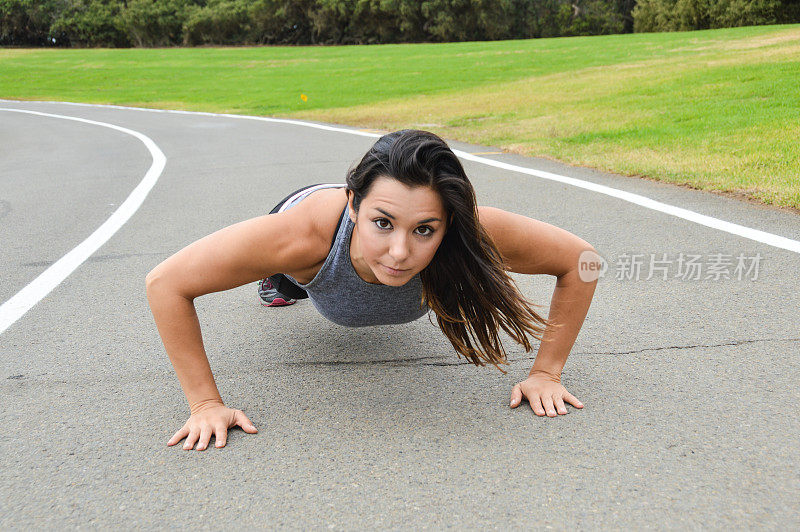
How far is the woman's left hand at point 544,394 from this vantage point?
3.04m

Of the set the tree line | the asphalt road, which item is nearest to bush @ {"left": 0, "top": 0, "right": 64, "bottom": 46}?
the tree line

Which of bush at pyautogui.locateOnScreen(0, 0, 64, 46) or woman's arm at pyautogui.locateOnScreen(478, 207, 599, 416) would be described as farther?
bush at pyautogui.locateOnScreen(0, 0, 64, 46)

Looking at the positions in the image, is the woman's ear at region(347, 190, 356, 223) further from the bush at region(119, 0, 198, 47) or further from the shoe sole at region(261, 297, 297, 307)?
the bush at region(119, 0, 198, 47)

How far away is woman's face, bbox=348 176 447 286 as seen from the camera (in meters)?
2.55

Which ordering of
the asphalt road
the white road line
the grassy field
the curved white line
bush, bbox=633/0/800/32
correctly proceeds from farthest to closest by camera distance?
bush, bbox=633/0/800/32 < the grassy field < the white road line < the curved white line < the asphalt road

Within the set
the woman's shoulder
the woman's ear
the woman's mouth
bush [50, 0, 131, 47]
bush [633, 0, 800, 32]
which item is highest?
bush [633, 0, 800, 32]

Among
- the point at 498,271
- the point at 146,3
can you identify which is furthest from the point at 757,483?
the point at 146,3

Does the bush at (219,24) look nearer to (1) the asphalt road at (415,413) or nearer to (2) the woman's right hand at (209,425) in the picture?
(1) the asphalt road at (415,413)

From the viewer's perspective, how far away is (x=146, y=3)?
6506 cm

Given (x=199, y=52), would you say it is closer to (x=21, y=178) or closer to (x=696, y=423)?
(x=21, y=178)

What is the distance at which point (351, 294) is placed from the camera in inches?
123

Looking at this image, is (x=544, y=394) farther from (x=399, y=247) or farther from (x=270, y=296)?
(x=270, y=296)

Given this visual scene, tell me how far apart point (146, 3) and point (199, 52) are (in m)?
15.8

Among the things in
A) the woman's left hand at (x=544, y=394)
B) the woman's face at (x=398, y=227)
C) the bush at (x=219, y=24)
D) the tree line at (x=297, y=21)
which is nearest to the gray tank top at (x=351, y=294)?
the woman's face at (x=398, y=227)
